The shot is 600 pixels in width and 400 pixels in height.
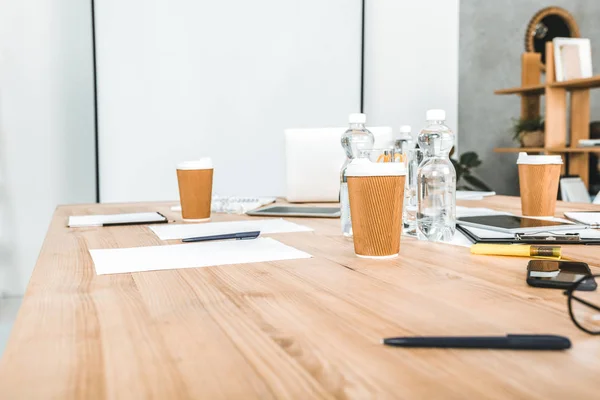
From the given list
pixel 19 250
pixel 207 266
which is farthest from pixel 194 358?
pixel 19 250

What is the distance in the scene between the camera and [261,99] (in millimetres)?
3193

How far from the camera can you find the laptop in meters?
1.76

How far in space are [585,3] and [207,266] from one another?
5348 mm

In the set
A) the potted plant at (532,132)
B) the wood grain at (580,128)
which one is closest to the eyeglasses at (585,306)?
the wood grain at (580,128)

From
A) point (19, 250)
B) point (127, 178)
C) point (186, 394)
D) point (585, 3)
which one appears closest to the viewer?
point (186, 394)

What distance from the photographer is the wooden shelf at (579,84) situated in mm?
3269

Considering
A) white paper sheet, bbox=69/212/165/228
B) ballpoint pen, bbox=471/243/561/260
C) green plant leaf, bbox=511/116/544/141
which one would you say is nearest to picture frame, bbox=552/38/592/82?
green plant leaf, bbox=511/116/544/141

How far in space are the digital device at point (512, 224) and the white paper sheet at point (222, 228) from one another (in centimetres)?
31

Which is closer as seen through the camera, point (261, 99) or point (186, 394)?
point (186, 394)

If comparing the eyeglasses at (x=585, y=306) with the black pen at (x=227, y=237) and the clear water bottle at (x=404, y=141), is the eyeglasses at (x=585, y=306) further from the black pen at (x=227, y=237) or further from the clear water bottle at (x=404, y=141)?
the clear water bottle at (x=404, y=141)

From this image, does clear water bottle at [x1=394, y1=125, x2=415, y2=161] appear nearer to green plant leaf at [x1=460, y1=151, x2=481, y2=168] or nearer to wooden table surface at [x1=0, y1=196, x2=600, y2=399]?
wooden table surface at [x1=0, y1=196, x2=600, y2=399]

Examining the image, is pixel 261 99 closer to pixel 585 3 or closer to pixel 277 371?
pixel 277 371

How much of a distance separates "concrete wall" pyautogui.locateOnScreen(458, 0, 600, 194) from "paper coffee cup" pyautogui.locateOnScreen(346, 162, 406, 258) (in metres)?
4.28

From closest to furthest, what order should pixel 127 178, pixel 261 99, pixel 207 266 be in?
pixel 207 266 → pixel 127 178 → pixel 261 99
